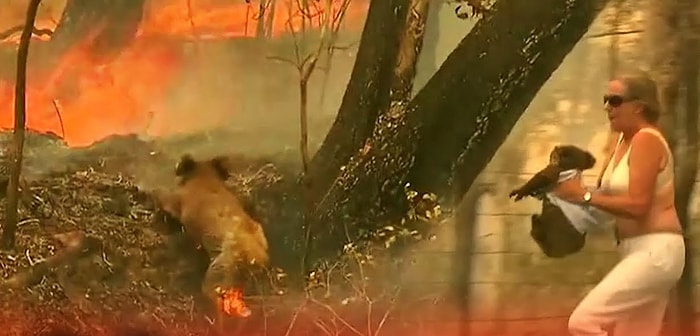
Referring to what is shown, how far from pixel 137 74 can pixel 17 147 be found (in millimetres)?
210

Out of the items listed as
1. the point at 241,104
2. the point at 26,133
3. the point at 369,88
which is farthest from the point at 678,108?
the point at 26,133

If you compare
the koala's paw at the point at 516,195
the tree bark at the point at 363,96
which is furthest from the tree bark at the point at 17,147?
the koala's paw at the point at 516,195

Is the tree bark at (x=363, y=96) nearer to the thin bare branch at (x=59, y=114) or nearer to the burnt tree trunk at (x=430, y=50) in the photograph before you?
the burnt tree trunk at (x=430, y=50)

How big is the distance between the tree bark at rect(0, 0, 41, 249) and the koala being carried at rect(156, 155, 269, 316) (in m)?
0.22

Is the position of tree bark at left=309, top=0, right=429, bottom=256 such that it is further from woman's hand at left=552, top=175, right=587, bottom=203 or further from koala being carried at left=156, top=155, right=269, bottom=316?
woman's hand at left=552, top=175, right=587, bottom=203

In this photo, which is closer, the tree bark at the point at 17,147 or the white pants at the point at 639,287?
the white pants at the point at 639,287

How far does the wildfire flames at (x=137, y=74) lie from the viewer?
1.44 metres

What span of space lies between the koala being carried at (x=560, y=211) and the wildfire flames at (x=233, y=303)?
16.3 inches

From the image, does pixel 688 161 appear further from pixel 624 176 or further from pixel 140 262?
pixel 140 262

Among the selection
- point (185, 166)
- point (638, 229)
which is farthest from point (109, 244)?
point (638, 229)

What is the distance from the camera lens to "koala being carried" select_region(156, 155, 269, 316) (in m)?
1.44

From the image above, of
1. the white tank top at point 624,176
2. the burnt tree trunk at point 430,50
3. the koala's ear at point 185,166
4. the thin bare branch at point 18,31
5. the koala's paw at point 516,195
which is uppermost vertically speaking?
the burnt tree trunk at point 430,50

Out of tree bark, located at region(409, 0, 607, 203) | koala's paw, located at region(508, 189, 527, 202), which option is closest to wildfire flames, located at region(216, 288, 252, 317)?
tree bark, located at region(409, 0, 607, 203)

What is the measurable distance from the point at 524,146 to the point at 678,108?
217 millimetres
